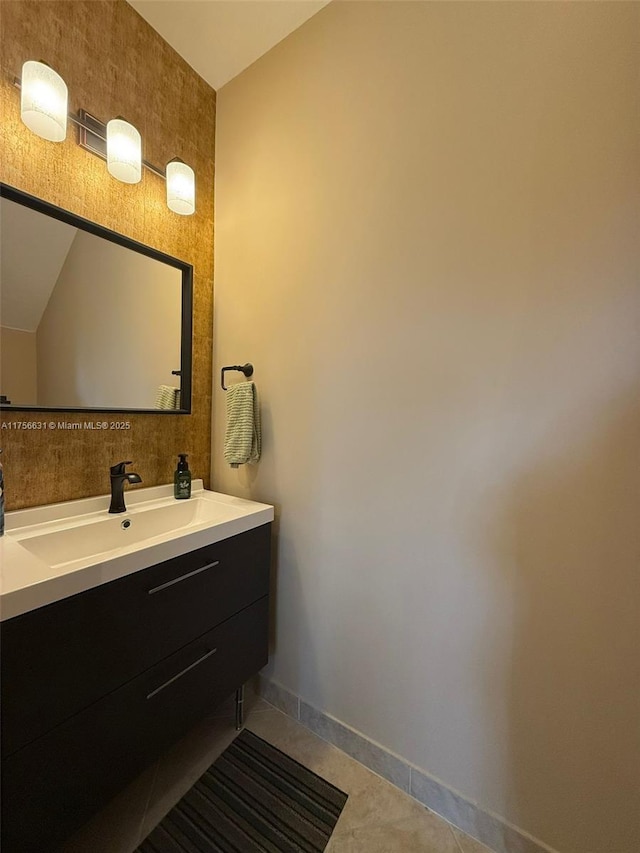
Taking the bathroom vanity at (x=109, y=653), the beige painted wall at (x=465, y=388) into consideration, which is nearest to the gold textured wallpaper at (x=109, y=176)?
the bathroom vanity at (x=109, y=653)

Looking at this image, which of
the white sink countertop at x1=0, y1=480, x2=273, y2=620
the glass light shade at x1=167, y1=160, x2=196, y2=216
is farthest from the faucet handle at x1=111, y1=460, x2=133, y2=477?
the glass light shade at x1=167, y1=160, x2=196, y2=216

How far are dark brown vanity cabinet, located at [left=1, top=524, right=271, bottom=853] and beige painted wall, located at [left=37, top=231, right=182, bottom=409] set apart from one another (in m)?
0.68

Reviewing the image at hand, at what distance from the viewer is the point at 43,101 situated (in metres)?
0.99

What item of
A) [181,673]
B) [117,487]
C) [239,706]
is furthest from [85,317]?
[239,706]

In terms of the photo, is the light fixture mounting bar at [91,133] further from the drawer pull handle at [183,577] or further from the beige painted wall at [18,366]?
the drawer pull handle at [183,577]

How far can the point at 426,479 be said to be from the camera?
1.07 metres

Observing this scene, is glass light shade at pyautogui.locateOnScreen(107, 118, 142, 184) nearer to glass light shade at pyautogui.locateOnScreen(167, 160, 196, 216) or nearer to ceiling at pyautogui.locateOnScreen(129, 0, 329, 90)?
glass light shade at pyautogui.locateOnScreen(167, 160, 196, 216)

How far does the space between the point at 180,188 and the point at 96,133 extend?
0.96ft

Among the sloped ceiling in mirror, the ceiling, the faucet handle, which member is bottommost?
the faucet handle

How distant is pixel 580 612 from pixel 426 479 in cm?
48

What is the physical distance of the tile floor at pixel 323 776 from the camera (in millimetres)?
978

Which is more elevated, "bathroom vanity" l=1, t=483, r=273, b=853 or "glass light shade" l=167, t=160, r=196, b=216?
"glass light shade" l=167, t=160, r=196, b=216

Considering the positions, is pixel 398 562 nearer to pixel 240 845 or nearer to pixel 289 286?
pixel 240 845

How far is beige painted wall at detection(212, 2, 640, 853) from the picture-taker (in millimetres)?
820
